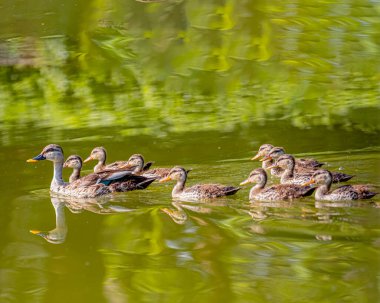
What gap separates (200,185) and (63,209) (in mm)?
1187

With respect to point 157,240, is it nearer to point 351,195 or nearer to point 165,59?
point 351,195

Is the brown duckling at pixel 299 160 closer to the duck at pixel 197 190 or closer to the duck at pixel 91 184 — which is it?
the duck at pixel 197 190

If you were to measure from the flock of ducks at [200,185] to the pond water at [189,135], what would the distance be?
122mm

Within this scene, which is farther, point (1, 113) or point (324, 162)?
point (1, 113)

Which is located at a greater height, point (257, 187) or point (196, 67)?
point (196, 67)

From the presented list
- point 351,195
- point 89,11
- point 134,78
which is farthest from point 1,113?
point 351,195

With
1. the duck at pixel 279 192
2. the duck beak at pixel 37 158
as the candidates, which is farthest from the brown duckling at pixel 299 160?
the duck beak at pixel 37 158

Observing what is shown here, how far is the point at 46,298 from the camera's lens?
19.4 feet

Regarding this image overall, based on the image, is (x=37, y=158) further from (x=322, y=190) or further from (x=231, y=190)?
(x=322, y=190)

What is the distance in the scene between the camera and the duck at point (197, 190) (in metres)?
8.53

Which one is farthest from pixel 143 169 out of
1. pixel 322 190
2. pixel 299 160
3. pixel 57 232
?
pixel 57 232

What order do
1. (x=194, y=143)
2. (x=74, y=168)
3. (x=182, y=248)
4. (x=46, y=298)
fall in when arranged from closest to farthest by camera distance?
(x=46, y=298) → (x=182, y=248) → (x=74, y=168) → (x=194, y=143)

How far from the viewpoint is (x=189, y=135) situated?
10742 millimetres

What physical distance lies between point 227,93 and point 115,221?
4.69 metres
